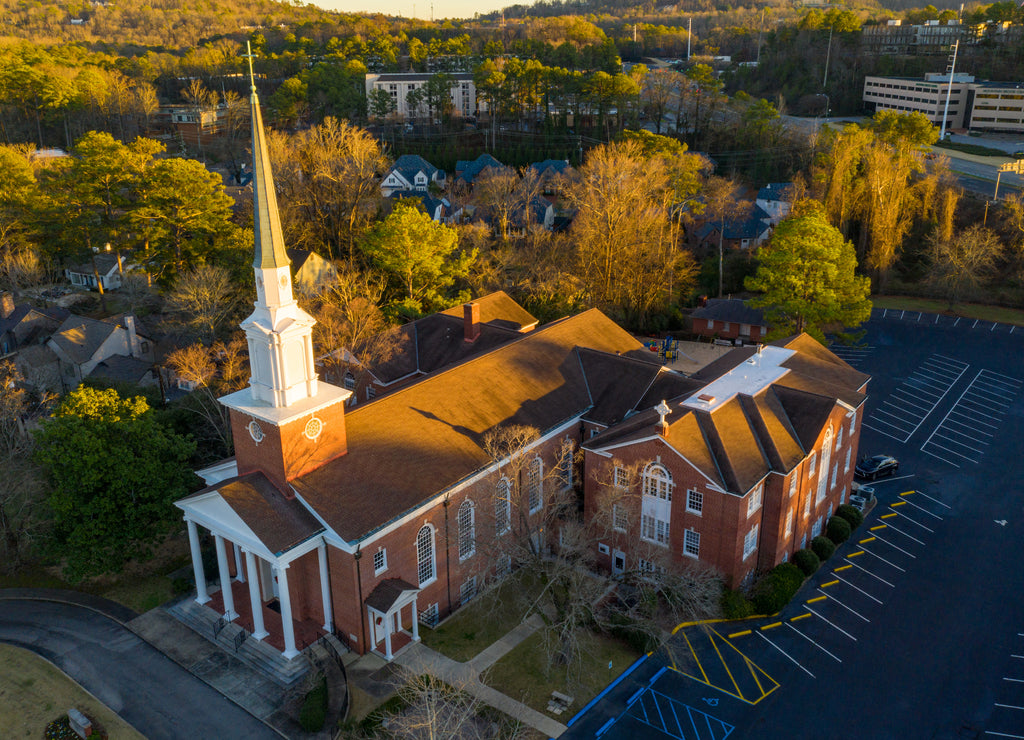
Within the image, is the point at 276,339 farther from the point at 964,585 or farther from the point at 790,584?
the point at 964,585

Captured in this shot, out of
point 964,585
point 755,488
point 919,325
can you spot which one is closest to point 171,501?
point 755,488

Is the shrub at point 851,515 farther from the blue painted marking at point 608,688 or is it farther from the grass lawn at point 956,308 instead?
the grass lawn at point 956,308

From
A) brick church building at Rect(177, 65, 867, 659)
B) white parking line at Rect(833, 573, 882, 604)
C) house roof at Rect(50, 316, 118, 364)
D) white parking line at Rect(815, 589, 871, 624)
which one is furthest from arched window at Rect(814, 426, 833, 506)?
house roof at Rect(50, 316, 118, 364)

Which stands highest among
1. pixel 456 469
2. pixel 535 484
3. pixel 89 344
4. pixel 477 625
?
pixel 456 469

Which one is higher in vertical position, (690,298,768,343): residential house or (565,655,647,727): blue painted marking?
(690,298,768,343): residential house

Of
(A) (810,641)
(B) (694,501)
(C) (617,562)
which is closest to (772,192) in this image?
(B) (694,501)

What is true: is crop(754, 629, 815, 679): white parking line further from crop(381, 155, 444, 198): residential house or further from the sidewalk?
crop(381, 155, 444, 198): residential house

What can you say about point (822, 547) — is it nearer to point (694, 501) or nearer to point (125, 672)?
point (694, 501)
